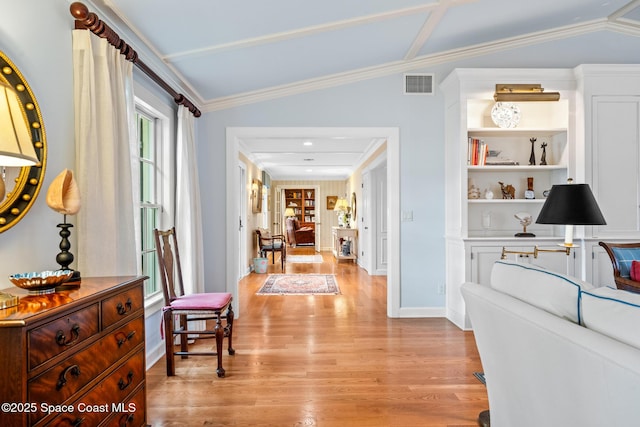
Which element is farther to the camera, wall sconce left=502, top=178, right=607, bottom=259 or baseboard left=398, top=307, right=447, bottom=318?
baseboard left=398, top=307, right=447, bottom=318

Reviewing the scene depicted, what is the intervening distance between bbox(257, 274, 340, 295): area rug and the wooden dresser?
377cm

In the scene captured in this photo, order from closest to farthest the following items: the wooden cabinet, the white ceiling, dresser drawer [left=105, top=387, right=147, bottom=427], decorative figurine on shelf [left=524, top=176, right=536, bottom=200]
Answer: dresser drawer [left=105, top=387, right=147, bottom=427] → the white ceiling → decorative figurine on shelf [left=524, top=176, right=536, bottom=200] → the wooden cabinet

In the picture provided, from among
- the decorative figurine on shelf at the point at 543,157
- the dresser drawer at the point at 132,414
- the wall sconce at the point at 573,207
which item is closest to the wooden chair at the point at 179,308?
the dresser drawer at the point at 132,414

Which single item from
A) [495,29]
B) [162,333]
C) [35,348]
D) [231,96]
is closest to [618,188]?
[495,29]

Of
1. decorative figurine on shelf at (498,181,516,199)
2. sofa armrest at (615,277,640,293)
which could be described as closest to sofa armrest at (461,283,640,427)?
sofa armrest at (615,277,640,293)

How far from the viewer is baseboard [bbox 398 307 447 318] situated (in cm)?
424

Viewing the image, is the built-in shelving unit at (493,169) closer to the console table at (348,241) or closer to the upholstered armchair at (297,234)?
the console table at (348,241)

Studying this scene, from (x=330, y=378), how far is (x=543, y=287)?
173cm

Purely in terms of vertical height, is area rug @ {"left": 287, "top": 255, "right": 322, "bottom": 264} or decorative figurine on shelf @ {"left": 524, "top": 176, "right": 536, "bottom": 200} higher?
decorative figurine on shelf @ {"left": 524, "top": 176, "right": 536, "bottom": 200}

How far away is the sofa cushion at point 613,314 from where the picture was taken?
107cm

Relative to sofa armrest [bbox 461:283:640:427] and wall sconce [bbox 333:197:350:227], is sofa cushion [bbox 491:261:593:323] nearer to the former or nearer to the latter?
sofa armrest [bbox 461:283:640:427]

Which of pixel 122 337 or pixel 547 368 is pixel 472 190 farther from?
pixel 122 337

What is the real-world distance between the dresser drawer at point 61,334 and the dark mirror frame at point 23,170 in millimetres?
530

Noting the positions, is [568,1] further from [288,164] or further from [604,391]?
[288,164]
